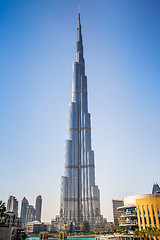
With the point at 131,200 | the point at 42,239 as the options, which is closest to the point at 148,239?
the point at 131,200

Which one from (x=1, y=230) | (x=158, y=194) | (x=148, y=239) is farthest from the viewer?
(x=158, y=194)

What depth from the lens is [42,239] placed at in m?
148

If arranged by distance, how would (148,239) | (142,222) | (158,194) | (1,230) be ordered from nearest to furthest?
1. (1,230)
2. (148,239)
3. (142,222)
4. (158,194)

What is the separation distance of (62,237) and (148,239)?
68.7m

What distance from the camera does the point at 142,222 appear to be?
117312mm

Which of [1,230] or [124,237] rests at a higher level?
[1,230]

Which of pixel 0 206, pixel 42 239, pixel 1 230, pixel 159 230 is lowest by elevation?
pixel 42 239

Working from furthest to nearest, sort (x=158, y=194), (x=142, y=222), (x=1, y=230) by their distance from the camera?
(x=158, y=194)
(x=142, y=222)
(x=1, y=230)

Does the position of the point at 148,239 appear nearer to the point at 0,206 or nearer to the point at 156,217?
the point at 156,217

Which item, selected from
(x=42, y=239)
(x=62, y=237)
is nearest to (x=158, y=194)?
(x=62, y=237)

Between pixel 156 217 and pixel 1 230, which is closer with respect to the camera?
pixel 1 230

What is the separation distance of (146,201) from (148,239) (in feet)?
62.6

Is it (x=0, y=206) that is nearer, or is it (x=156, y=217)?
(x=0, y=206)

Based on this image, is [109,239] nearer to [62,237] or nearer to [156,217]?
[62,237]
